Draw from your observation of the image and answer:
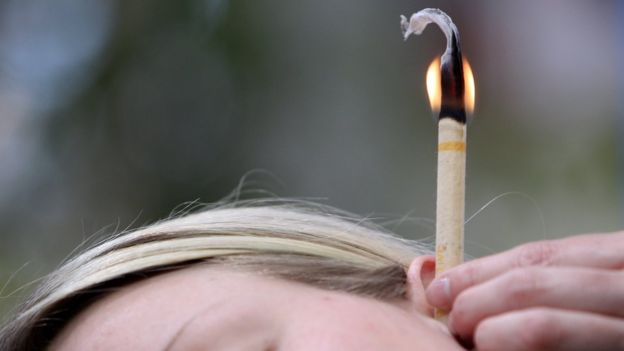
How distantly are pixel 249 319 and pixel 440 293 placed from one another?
248mm

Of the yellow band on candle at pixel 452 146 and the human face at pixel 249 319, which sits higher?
the yellow band on candle at pixel 452 146

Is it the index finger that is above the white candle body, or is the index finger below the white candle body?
below

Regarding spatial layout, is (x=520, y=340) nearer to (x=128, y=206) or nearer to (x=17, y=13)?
(x=128, y=206)

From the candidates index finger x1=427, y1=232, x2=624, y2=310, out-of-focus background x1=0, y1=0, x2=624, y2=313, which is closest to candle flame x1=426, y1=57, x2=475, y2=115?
index finger x1=427, y1=232, x2=624, y2=310

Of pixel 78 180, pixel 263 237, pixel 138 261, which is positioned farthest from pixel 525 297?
pixel 78 180

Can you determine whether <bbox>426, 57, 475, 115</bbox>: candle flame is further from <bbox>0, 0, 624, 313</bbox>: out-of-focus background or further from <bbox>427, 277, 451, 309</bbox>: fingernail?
<bbox>0, 0, 624, 313</bbox>: out-of-focus background

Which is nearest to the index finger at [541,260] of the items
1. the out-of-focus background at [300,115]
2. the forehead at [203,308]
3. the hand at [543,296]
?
the hand at [543,296]

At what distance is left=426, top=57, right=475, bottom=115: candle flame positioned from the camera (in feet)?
3.29

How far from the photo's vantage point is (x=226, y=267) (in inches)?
45.7

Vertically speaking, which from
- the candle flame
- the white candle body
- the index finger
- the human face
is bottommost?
the human face

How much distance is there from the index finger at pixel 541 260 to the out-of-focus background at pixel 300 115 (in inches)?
103

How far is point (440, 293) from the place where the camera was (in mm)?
1005

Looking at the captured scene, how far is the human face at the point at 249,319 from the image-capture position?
3.18 feet

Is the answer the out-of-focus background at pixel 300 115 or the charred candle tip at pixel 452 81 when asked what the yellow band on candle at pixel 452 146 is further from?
the out-of-focus background at pixel 300 115
